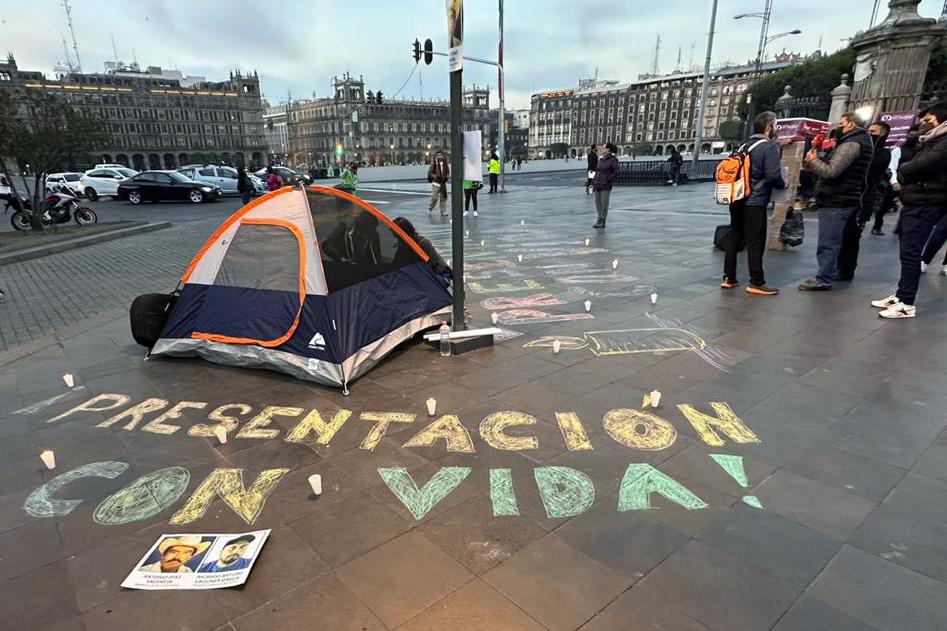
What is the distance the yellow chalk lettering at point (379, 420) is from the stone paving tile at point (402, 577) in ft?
3.44

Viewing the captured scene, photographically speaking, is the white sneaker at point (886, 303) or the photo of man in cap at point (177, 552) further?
the white sneaker at point (886, 303)

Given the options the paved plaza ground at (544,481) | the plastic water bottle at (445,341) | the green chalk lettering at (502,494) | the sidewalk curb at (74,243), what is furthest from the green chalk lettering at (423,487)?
the sidewalk curb at (74,243)

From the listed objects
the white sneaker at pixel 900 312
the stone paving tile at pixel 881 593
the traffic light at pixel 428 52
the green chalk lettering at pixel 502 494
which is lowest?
the green chalk lettering at pixel 502 494

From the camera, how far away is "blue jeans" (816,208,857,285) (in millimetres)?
6434

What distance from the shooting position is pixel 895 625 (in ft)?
6.80

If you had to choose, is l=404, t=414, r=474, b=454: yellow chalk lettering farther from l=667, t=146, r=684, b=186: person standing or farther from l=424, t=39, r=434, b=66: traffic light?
l=667, t=146, r=684, b=186: person standing

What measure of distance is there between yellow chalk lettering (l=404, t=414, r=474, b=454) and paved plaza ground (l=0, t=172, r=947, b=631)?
0.15ft

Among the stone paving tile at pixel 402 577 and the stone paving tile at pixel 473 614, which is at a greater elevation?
the stone paving tile at pixel 473 614

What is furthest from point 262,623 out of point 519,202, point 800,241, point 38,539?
point 519,202

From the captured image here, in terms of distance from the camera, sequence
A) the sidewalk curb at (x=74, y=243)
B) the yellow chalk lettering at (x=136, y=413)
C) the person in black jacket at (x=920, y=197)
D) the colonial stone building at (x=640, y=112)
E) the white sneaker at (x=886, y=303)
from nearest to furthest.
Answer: the yellow chalk lettering at (x=136, y=413) → the person in black jacket at (x=920, y=197) → the white sneaker at (x=886, y=303) → the sidewalk curb at (x=74, y=243) → the colonial stone building at (x=640, y=112)

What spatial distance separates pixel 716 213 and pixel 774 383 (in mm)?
12634

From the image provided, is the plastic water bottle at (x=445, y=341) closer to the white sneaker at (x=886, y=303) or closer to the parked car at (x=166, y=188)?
the white sneaker at (x=886, y=303)

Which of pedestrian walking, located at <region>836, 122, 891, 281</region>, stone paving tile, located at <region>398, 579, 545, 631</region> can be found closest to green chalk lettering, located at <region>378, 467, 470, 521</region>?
stone paving tile, located at <region>398, 579, 545, 631</region>

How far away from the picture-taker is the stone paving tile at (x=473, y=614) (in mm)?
2158
